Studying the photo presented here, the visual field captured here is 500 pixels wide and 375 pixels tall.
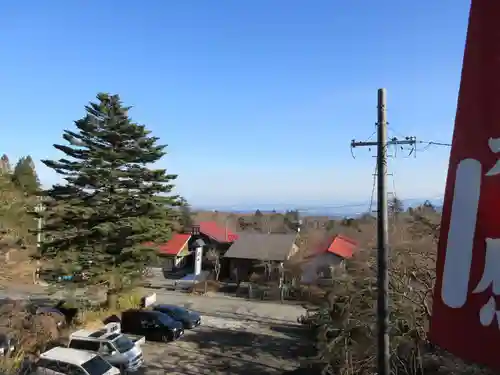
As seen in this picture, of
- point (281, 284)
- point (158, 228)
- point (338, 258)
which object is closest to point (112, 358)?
point (158, 228)

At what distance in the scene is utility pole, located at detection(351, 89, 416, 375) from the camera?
6969 mm

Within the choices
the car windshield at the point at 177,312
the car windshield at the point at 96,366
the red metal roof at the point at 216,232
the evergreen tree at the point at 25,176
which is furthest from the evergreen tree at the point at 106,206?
the red metal roof at the point at 216,232

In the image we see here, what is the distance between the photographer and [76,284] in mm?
18766

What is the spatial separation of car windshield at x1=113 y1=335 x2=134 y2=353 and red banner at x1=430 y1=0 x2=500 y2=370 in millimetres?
12234

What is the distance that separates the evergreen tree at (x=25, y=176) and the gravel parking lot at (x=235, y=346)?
21.8 metres

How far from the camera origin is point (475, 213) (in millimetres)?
3244

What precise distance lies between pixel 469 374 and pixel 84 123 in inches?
747

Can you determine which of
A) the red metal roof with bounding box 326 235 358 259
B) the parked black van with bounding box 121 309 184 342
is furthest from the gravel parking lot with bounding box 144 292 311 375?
the red metal roof with bounding box 326 235 358 259

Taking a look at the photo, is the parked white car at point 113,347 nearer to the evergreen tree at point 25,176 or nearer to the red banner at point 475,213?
the red banner at point 475,213

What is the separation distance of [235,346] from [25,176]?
1360 inches

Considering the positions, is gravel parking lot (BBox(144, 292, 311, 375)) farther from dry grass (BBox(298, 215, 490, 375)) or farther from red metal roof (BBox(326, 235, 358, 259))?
red metal roof (BBox(326, 235, 358, 259))

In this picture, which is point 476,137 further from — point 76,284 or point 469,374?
point 76,284

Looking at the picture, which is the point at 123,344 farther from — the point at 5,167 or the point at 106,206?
the point at 5,167

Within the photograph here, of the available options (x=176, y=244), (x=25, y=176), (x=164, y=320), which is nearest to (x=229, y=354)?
→ (x=164, y=320)
